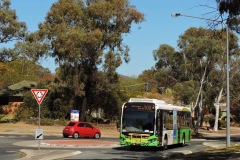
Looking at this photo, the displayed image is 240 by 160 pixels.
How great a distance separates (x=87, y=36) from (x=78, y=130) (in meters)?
13.3

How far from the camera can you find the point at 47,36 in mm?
49906

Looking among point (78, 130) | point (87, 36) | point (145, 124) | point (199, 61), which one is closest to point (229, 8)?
point (145, 124)

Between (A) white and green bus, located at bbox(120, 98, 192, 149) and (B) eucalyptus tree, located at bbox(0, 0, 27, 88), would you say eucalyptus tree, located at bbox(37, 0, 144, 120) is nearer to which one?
(B) eucalyptus tree, located at bbox(0, 0, 27, 88)

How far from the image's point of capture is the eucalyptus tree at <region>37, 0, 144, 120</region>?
4831 centimetres

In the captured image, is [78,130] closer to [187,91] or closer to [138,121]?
[138,121]

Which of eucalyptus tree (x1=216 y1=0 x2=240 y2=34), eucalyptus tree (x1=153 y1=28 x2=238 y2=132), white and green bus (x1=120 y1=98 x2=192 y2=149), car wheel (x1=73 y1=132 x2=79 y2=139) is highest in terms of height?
eucalyptus tree (x1=153 y1=28 x2=238 y2=132)

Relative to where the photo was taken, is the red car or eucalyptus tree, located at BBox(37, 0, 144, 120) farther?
eucalyptus tree, located at BBox(37, 0, 144, 120)

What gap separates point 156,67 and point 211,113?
2684cm

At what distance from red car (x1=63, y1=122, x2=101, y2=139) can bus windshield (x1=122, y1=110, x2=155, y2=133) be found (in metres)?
13.6

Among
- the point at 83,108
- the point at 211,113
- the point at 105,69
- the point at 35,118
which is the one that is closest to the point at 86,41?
the point at 105,69

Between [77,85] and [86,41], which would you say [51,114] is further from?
[86,41]

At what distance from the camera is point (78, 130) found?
1487 inches

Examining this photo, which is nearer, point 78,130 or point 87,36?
point 78,130

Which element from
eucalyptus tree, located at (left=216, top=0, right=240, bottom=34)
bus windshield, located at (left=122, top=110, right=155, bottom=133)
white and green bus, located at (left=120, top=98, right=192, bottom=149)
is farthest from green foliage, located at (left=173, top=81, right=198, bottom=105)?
eucalyptus tree, located at (left=216, top=0, right=240, bottom=34)
